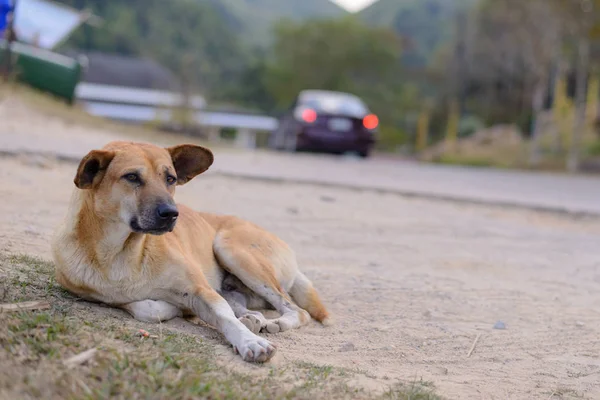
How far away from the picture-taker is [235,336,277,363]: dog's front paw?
3.98 m

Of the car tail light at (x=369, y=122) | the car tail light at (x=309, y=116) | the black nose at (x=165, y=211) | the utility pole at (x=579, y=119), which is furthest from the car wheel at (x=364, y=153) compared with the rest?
the black nose at (x=165, y=211)

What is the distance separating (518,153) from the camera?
26438 mm

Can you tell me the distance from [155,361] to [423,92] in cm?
6644

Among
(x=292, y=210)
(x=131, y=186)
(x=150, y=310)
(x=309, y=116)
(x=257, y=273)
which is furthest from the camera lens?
(x=309, y=116)

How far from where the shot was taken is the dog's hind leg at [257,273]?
5.08 m


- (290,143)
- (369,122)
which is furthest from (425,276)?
(290,143)

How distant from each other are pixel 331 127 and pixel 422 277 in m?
12.8

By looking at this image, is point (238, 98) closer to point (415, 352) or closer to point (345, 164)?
point (345, 164)

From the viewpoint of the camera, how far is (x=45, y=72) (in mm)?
20922

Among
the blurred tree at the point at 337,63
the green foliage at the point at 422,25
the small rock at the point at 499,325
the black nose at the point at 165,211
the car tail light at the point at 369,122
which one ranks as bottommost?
the small rock at the point at 499,325

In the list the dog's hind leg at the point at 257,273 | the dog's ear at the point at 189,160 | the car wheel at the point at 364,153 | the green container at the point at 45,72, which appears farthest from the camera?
the green container at the point at 45,72

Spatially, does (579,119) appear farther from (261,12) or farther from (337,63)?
(261,12)

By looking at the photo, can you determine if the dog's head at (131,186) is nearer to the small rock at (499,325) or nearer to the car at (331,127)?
the small rock at (499,325)

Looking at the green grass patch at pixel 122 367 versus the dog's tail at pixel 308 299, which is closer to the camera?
the green grass patch at pixel 122 367
